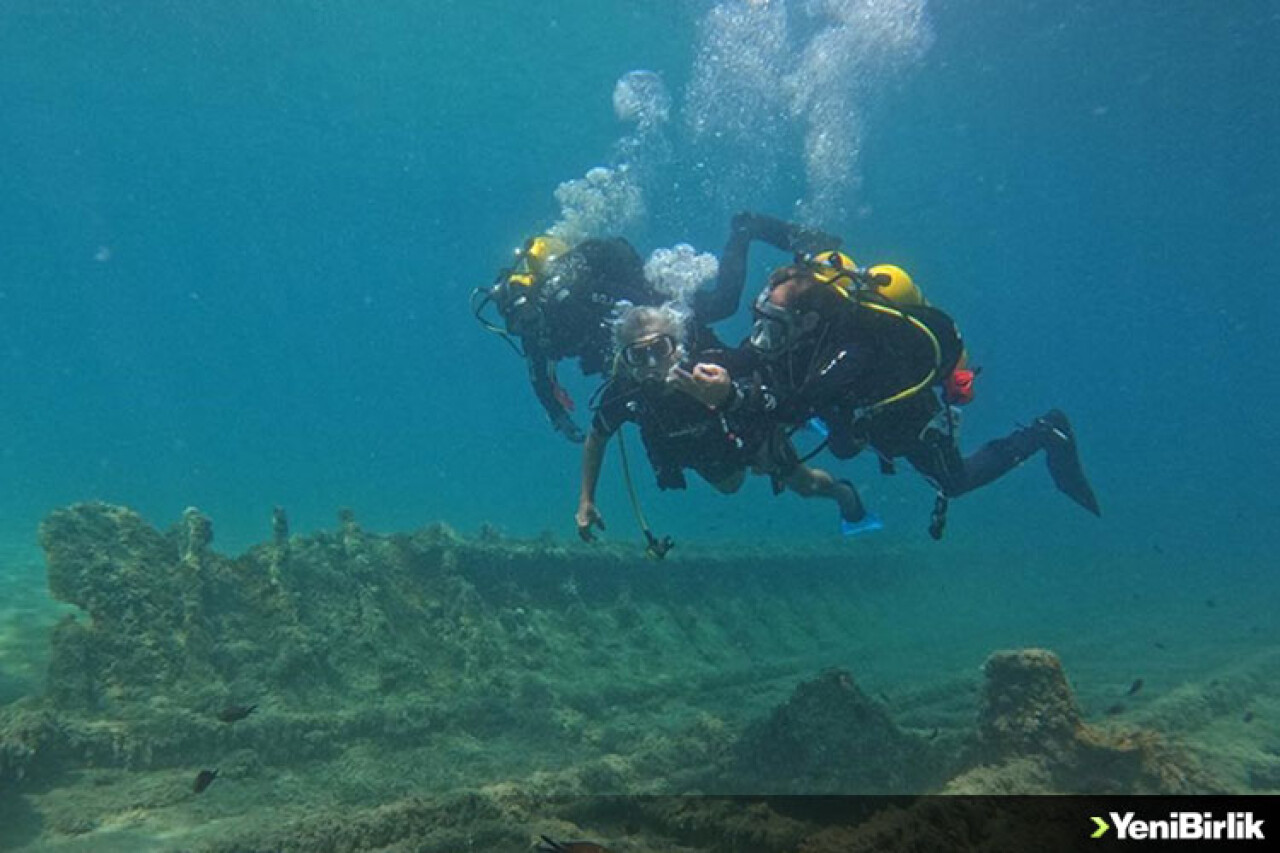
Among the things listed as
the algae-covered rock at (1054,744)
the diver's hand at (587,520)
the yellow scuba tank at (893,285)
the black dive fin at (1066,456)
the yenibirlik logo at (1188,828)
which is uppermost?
the yellow scuba tank at (893,285)

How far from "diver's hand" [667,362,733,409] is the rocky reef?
2.32 metres

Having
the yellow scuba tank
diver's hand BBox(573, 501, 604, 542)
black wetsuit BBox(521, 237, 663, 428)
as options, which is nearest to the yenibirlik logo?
diver's hand BBox(573, 501, 604, 542)

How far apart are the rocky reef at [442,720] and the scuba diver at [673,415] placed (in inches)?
75.4

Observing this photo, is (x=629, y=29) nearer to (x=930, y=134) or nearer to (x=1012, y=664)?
(x=930, y=134)

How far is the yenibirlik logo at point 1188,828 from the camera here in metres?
3.45

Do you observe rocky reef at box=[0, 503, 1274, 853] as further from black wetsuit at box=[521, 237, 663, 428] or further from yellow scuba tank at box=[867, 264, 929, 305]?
yellow scuba tank at box=[867, 264, 929, 305]

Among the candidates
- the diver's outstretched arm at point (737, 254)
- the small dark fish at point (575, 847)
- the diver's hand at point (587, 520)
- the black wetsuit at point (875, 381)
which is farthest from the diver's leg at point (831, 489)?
the small dark fish at point (575, 847)

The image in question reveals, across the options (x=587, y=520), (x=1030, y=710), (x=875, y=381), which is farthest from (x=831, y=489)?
(x=1030, y=710)

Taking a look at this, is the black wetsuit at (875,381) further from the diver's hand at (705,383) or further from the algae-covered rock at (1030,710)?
the algae-covered rock at (1030,710)

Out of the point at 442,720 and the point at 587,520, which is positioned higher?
the point at 587,520

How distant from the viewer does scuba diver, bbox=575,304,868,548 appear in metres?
5.59

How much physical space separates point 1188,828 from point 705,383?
371 cm

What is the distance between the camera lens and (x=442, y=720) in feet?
21.9

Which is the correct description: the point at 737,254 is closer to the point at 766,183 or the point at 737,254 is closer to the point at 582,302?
the point at 582,302
